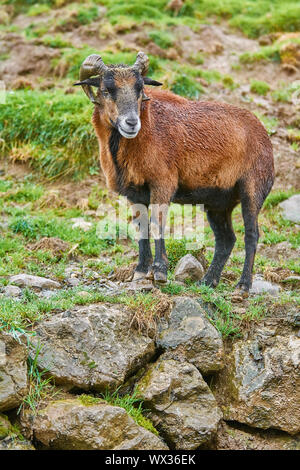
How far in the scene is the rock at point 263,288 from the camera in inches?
311

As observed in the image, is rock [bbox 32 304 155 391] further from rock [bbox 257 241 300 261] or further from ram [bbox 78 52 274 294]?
rock [bbox 257 241 300 261]

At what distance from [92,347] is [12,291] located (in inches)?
58.6

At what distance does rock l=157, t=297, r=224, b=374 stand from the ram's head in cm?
223

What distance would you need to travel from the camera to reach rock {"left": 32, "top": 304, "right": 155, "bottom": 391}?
6109 mm

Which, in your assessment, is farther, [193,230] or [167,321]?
[193,230]

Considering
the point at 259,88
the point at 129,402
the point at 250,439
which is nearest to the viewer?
the point at 129,402

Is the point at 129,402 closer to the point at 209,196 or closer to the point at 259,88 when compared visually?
the point at 209,196

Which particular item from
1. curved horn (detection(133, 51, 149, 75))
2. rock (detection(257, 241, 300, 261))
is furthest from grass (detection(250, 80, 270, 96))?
curved horn (detection(133, 51, 149, 75))

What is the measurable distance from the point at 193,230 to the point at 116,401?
5046 millimetres

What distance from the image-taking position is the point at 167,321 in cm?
682

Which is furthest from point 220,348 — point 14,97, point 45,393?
point 14,97

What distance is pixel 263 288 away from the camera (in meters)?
8.02

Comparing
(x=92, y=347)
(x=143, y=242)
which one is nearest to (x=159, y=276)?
(x=143, y=242)
